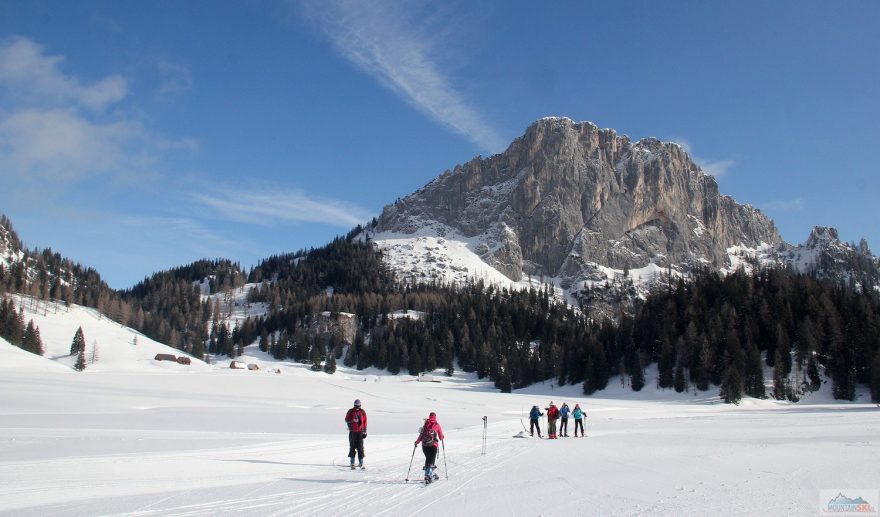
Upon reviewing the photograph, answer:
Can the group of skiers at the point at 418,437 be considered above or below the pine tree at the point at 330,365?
above

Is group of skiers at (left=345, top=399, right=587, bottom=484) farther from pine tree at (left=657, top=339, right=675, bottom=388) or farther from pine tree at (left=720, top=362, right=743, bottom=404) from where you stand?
pine tree at (left=657, top=339, right=675, bottom=388)

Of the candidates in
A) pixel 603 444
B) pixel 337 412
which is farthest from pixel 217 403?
pixel 603 444

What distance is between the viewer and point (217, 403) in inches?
1548

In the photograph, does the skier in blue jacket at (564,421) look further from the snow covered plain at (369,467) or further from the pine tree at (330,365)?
the pine tree at (330,365)

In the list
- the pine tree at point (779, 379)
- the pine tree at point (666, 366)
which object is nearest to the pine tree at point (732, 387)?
the pine tree at point (779, 379)

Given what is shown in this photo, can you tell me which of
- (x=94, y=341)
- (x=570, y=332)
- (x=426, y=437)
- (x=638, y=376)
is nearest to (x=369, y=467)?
(x=426, y=437)

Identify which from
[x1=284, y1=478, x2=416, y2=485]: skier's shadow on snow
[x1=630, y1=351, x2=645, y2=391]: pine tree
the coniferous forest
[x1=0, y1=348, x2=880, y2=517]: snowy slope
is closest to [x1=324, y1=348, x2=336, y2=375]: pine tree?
the coniferous forest

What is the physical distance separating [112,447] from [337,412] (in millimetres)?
21863

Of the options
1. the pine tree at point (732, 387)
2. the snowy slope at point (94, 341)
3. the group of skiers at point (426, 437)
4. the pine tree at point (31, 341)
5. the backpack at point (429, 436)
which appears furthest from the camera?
the snowy slope at point (94, 341)

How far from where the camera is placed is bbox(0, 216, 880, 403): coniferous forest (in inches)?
2549

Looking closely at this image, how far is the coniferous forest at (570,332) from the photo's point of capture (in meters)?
64.8

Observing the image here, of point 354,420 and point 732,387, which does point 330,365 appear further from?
point 354,420

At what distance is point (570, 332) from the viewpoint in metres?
112

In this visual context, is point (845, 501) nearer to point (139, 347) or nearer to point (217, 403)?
point (217, 403)
